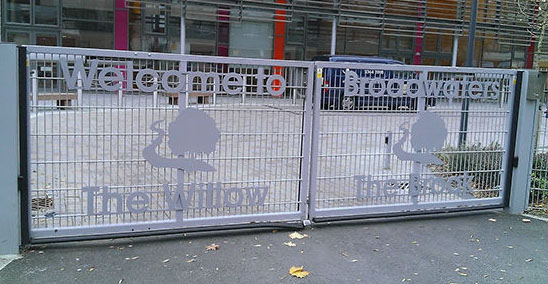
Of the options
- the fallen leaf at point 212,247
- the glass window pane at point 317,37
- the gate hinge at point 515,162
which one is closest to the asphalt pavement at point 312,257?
the fallen leaf at point 212,247

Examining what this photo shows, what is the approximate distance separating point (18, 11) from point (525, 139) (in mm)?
18031

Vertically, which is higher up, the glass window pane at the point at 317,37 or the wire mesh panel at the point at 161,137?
the glass window pane at the point at 317,37

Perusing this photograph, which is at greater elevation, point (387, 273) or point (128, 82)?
point (128, 82)

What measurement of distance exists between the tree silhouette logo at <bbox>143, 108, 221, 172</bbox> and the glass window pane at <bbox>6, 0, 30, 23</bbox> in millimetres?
16221

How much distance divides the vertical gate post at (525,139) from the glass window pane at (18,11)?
17686 mm

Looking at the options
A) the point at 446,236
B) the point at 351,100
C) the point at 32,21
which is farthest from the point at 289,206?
the point at 32,21

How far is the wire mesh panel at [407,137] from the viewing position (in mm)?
5082

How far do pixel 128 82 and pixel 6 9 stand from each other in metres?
16.3

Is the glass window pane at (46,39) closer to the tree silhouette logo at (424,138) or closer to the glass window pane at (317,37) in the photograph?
the glass window pane at (317,37)

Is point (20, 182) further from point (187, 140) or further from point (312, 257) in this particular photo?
point (312, 257)

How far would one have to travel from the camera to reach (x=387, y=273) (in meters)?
4.02

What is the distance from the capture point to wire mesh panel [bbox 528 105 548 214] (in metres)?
6.14

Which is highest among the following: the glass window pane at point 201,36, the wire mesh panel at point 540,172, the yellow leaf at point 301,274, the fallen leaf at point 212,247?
the glass window pane at point 201,36

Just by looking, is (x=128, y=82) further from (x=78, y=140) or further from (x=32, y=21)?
(x=32, y=21)
